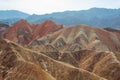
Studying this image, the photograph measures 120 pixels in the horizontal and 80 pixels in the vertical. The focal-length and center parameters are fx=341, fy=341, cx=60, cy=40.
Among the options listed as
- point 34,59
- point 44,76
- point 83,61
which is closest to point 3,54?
point 34,59

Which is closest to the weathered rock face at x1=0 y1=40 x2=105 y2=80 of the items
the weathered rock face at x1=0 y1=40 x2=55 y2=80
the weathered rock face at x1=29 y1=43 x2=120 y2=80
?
the weathered rock face at x1=0 y1=40 x2=55 y2=80

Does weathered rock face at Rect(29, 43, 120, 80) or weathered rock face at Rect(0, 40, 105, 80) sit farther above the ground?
weathered rock face at Rect(0, 40, 105, 80)

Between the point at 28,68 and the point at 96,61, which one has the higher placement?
the point at 28,68

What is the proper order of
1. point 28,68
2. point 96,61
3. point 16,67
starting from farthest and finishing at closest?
1. point 96,61
2. point 16,67
3. point 28,68

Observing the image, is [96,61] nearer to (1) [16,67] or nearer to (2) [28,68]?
(1) [16,67]

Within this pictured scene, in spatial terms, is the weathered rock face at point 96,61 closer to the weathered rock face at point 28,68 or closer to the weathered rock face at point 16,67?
the weathered rock face at point 28,68

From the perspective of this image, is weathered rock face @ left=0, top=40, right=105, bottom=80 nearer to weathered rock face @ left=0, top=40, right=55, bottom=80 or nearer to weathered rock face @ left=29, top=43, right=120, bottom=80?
weathered rock face @ left=0, top=40, right=55, bottom=80

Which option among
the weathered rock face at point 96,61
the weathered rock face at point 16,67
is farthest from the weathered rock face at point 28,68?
the weathered rock face at point 96,61

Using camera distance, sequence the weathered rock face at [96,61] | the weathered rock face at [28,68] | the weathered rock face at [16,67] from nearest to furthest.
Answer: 1. the weathered rock face at [16,67]
2. the weathered rock face at [28,68]
3. the weathered rock face at [96,61]

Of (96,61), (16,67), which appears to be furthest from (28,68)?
(96,61)
